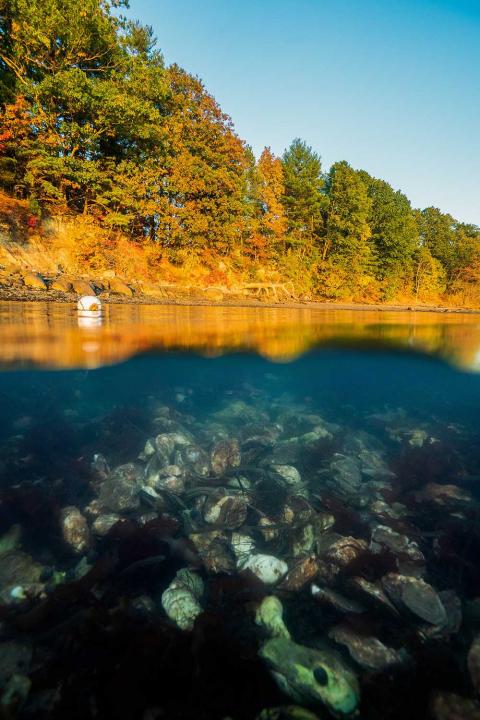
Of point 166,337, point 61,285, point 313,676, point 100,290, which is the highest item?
point 61,285

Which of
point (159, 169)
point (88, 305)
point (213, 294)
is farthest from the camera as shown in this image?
point (213, 294)

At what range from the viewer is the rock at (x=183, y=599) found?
107 inches

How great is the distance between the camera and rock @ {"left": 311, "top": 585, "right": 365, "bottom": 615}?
2.81m

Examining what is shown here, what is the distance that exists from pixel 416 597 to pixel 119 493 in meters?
3.67

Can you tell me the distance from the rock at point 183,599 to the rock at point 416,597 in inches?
69.4

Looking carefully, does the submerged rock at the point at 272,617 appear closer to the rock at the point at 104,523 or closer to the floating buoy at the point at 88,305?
the rock at the point at 104,523

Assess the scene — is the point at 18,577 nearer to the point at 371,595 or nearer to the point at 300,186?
Result: the point at 371,595

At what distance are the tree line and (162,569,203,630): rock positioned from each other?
24.9 metres

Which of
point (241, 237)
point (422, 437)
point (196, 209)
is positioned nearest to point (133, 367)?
point (422, 437)

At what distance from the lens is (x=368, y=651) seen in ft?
8.00

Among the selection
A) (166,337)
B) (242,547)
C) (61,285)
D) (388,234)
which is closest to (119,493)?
(242,547)

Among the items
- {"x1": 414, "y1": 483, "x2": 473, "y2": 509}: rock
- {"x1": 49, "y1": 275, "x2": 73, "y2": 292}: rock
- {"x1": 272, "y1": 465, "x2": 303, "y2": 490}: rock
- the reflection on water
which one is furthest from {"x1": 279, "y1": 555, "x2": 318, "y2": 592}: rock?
{"x1": 49, "y1": 275, "x2": 73, "y2": 292}: rock

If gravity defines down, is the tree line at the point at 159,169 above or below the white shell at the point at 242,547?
above

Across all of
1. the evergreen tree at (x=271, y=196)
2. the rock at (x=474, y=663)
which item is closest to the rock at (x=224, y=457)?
the rock at (x=474, y=663)
